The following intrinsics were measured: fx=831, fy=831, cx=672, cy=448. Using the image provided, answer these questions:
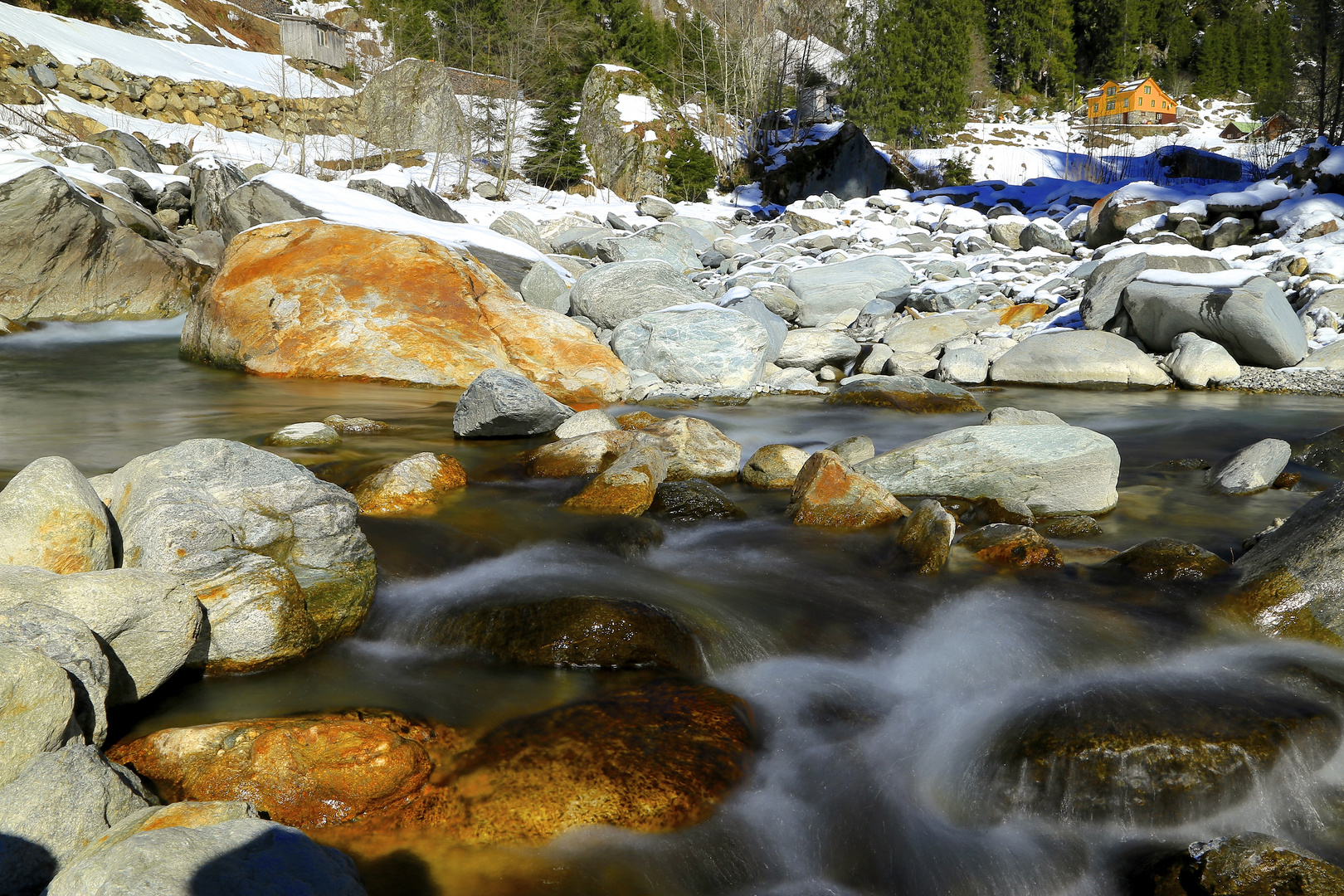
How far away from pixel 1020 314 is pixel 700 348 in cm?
602

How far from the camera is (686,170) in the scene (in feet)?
76.1

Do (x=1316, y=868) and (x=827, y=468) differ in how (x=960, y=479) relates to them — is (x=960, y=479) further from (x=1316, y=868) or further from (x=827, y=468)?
(x=1316, y=868)

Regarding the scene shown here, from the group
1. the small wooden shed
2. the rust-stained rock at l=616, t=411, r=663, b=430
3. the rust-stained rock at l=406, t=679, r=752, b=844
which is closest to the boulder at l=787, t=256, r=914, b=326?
the rust-stained rock at l=616, t=411, r=663, b=430

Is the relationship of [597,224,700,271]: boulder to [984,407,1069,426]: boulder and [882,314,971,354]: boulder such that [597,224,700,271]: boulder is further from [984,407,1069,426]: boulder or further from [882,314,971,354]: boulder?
[984,407,1069,426]: boulder

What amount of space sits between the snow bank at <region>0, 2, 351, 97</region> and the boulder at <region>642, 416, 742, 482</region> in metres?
19.4

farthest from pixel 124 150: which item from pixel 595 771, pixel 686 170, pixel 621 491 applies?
pixel 595 771

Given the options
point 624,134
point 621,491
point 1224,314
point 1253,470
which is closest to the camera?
point 621,491

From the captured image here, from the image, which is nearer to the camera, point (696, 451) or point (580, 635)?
point (580, 635)

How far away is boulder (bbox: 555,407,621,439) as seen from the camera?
19.3 feet

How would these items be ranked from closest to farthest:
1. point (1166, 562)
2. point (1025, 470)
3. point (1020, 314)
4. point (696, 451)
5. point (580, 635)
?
point (580, 635)
point (1166, 562)
point (1025, 470)
point (696, 451)
point (1020, 314)

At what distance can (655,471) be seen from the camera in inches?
195

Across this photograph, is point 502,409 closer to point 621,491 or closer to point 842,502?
A: point 621,491

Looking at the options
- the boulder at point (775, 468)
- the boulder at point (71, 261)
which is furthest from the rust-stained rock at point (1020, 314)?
the boulder at point (71, 261)

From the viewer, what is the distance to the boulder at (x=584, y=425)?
5.89 m
